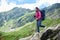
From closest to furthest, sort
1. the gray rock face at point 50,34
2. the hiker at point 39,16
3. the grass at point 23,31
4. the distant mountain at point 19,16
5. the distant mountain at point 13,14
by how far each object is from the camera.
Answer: the gray rock face at point 50,34, the hiker at point 39,16, the grass at point 23,31, the distant mountain at point 19,16, the distant mountain at point 13,14

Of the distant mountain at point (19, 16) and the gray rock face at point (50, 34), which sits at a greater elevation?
the distant mountain at point (19, 16)

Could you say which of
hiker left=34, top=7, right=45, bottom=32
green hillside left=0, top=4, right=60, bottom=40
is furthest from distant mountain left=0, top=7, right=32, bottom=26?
hiker left=34, top=7, right=45, bottom=32

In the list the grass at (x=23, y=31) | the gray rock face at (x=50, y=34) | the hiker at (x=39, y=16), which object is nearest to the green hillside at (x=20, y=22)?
the grass at (x=23, y=31)

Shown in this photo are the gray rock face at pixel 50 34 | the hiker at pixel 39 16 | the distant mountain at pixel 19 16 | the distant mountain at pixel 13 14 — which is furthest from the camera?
the distant mountain at pixel 13 14

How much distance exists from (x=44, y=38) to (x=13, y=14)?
2690 millimetres

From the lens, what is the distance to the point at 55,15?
10.1 metres

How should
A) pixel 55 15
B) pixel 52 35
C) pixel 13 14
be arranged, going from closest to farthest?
pixel 52 35, pixel 55 15, pixel 13 14

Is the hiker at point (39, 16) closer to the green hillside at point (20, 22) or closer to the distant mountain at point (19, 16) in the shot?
the green hillside at point (20, 22)

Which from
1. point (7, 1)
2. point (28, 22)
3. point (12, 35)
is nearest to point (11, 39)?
point (12, 35)

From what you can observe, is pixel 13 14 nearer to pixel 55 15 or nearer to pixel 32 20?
pixel 32 20

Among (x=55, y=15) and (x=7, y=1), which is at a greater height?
(x=7, y=1)

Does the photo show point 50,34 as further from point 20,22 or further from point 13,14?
point 13,14

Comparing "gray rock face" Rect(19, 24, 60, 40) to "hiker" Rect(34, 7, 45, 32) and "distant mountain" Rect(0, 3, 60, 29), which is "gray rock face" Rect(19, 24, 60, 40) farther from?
"distant mountain" Rect(0, 3, 60, 29)

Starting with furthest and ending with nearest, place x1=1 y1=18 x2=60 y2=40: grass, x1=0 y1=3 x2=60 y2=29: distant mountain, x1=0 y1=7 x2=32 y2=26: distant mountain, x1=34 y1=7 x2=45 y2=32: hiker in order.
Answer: x1=0 y1=7 x2=32 y2=26: distant mountain
x1=0 y1=3 x2=60 y2=29: distant mountain
x1=1 y1=18 x2=60 y2=40: grass
x1=34 y1=7 x2=45 y2=32: hiker
